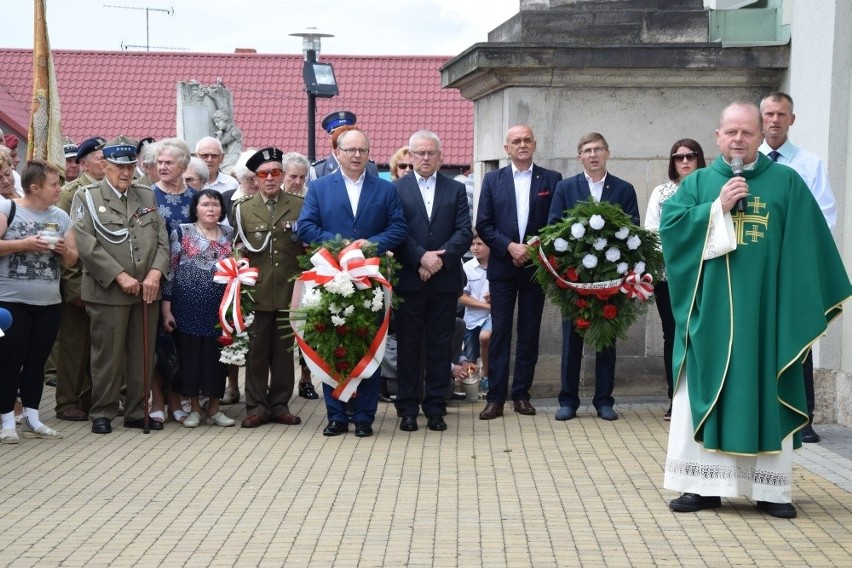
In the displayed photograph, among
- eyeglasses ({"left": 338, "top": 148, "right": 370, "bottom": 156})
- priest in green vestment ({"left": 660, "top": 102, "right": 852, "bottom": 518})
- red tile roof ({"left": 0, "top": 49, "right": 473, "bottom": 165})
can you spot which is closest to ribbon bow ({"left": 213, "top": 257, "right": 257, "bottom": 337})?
eyeglasses ({"left": 338, "top": 148, "right": 370, "bottom": 156})

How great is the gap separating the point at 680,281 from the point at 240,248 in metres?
4.01

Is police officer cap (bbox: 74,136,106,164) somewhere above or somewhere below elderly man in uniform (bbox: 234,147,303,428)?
above

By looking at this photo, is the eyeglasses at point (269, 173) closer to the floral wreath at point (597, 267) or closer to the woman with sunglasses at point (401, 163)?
the floral wreath at point (597, 267)

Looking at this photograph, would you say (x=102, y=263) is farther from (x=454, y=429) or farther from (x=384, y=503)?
(x=384, y=503)

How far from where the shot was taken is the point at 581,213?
10273mm

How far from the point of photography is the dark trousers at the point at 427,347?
33.9ft

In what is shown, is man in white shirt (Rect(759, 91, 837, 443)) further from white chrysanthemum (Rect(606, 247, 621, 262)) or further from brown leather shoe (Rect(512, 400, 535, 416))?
brown leather shoe (Rect(512, 400, 535, 416))

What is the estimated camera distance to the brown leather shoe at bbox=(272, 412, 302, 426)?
10562 mm

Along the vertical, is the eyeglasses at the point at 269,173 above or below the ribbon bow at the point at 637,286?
above

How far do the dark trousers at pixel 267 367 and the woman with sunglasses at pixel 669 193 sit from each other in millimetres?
2839

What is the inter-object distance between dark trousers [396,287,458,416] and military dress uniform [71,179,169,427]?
180 centimetres

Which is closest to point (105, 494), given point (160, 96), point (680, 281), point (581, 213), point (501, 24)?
point (680, 281)

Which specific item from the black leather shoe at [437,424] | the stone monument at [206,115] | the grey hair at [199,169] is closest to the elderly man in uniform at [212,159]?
the grey hair at [199,169]

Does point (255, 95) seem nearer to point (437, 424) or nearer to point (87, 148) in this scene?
point (87, 148)
